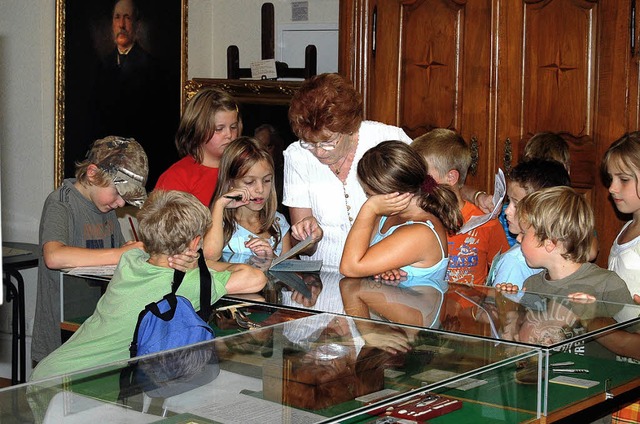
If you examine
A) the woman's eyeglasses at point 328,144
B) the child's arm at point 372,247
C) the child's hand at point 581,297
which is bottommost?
the child's hand at point 581,297

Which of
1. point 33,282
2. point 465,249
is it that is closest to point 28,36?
point 33,282

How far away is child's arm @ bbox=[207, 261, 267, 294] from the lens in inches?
103

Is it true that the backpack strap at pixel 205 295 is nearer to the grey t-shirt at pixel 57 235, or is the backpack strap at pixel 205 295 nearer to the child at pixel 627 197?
the grey t-shirt at pixel 57 235

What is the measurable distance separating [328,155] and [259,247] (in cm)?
49

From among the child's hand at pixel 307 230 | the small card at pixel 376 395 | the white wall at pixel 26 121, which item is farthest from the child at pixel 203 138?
the small card at pixel 376 395

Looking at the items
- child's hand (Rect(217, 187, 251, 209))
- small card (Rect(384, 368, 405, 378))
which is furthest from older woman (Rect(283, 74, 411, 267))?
small card (Rect(384, 368, 405, 378))

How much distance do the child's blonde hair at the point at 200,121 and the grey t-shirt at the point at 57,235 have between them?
72cm

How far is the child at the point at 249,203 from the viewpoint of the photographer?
3.56 m

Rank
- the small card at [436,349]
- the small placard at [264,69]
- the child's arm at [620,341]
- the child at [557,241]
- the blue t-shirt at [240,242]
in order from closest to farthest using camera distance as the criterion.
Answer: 1. the small card at [436,349]
2. the child's arm at [620,341]
3. the child at [557,241]
4. the blue t-shirt at [240,242]
5. the small placard at [264,69]

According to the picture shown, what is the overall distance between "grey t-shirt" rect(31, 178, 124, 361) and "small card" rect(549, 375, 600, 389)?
1884 millimetres

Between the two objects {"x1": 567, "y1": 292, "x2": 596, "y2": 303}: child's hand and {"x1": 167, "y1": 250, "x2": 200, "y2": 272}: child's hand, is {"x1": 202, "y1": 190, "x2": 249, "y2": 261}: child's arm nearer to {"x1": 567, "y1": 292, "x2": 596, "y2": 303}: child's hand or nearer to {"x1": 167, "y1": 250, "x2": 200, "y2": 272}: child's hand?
{"x1": 167, "y1": 250, "x2": 200, "y2": 272}: child's hand

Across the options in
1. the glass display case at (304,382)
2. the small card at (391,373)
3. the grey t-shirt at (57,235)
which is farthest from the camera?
the grey t-shirt at (57,235)

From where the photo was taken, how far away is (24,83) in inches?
221

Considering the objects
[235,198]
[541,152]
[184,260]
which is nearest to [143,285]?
[184,260]
